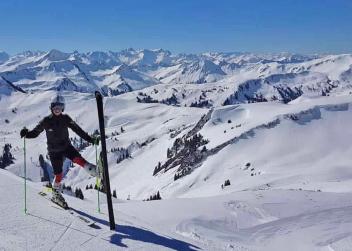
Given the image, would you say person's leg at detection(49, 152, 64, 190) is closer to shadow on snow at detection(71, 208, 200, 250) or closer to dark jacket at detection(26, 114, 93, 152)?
dark jacket at detection(26, 114, 93, 152)

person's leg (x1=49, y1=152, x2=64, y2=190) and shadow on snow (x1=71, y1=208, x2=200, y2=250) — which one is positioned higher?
person's leg (x1=49, y1=152, x2=64, y2=190)

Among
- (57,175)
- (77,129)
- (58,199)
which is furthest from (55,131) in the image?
(58,199)

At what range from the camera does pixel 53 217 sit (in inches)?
522

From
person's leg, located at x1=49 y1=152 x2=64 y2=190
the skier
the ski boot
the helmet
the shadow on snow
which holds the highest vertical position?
the helmet

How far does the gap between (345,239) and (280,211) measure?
266 inches

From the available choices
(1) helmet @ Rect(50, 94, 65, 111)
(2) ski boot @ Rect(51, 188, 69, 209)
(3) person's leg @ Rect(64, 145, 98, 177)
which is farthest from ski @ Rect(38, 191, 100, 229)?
(1) helmet @ Rect(50, 94, 65, 111)

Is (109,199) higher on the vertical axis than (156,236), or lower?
higher

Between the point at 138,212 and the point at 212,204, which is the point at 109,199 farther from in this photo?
the point at 212,204

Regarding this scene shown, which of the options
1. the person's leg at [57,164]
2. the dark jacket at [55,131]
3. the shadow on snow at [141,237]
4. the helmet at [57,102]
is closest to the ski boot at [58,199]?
the person's leg at [57,164]

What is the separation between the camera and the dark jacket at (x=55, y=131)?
46.0ft

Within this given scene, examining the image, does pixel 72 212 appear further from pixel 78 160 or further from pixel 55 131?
pixel 55 131

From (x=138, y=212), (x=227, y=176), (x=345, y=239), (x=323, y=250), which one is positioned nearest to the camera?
(x=138, y=212)

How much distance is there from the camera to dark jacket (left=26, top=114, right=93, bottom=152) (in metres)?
14.0

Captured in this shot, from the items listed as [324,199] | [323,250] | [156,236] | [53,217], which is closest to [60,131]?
[53,217]
